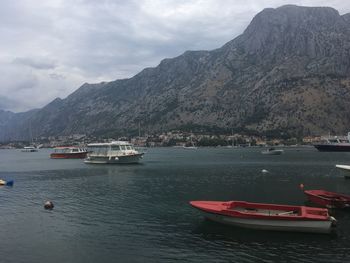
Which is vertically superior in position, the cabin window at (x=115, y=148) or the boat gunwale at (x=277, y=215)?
the cabin window at (x=115, y=148)

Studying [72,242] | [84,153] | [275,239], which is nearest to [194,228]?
[275,239]

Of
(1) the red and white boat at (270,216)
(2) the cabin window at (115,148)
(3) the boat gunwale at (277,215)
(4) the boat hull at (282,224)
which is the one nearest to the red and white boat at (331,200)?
(1) the red and white boat at (270,216)

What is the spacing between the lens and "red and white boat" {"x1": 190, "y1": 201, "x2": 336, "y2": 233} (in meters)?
32.2

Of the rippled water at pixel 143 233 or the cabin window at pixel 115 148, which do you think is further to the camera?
the cabin window at pixel 115 148

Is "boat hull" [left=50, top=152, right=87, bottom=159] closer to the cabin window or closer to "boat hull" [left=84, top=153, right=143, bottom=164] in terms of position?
"boat hull" [left=84, top=153, right=143, bottom=164]

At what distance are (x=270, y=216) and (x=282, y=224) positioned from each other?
1137 mm

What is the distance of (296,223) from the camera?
107ft

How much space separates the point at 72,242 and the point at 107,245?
122 inches

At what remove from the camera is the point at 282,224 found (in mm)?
33000

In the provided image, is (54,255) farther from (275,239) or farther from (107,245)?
(275,239)

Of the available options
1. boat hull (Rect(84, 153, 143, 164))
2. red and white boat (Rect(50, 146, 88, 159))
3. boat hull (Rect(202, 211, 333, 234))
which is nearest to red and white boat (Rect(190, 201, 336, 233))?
boat hull (Rect(202, 211, 333, 234))

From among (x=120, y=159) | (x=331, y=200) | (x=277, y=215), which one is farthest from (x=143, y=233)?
(x=120, y=159)

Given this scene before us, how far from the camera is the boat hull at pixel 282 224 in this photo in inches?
1265

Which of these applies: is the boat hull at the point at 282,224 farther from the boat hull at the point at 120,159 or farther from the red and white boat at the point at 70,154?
the red and white boat at the point at 70,154
